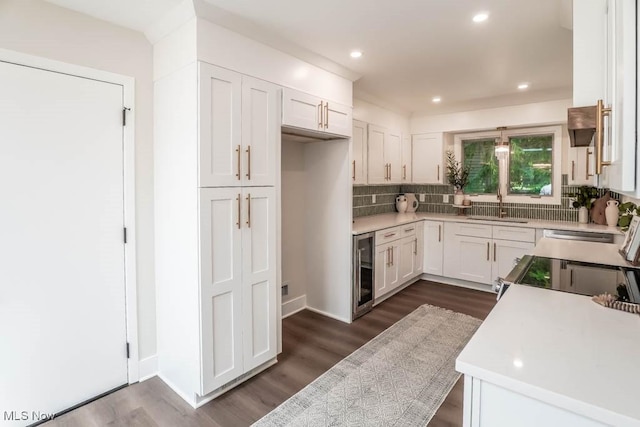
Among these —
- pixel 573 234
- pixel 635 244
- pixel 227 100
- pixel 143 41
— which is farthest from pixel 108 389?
pixel 573 234

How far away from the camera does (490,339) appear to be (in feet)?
3.33

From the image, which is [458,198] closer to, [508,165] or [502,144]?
[508,165]

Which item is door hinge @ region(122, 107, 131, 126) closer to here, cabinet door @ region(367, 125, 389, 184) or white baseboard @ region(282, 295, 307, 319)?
white baseboard @ region(282, 295, 307, 319)

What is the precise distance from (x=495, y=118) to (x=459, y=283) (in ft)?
7.44

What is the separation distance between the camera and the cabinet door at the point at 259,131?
230 centimetres

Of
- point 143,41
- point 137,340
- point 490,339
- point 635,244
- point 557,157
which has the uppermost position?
point 143,41

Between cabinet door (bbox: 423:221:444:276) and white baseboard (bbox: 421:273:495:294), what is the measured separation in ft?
0.37

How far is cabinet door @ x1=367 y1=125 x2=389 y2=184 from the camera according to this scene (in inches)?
164

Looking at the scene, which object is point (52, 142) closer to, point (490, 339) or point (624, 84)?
point (490, 339)

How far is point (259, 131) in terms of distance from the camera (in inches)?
94.1

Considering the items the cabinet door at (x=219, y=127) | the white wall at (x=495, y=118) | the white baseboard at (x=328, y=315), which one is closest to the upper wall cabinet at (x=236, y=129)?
the cabinet door at (x=219, y=127)

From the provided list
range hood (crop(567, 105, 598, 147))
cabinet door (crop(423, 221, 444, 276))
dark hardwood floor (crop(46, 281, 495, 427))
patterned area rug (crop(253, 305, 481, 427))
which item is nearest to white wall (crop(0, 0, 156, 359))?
dark hardwood floor (crop(46, 281, 495, 427))

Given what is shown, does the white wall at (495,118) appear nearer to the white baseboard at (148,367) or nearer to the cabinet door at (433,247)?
the cabinet door at (433,247)

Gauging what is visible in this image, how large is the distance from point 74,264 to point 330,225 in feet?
7.09
